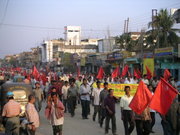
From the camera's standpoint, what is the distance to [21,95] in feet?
35.2

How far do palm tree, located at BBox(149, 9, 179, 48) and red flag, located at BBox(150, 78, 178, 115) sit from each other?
28280 mm

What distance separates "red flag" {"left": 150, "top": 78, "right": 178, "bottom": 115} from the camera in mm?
6904

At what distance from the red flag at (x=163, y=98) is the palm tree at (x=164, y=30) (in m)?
28.3

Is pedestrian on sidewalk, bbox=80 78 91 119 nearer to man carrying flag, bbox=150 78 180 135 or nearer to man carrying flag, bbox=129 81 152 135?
man carrying flag, bbox=129 81 152 135

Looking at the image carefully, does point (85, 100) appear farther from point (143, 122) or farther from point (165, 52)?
point (165, 52)

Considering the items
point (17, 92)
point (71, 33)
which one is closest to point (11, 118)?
point (17, 92)

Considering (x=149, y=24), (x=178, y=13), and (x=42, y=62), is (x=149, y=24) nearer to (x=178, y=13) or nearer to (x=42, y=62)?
(x=178, y=13)

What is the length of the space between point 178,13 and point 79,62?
26943 millimetres

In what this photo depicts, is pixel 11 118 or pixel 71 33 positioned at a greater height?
pixel 71 33

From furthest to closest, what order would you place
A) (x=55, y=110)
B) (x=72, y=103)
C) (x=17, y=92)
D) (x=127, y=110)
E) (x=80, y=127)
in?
(x=72, y=103)
(x=80, y=127)
(x=17, y=92)
(x=127, y=110)
(x=55, y=110)

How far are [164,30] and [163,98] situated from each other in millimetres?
29795

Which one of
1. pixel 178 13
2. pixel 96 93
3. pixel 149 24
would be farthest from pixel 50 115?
pixel 149 24

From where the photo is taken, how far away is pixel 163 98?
702cm

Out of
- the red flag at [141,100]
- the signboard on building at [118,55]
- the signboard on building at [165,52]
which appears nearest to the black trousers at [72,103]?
the red flag at [141,100]
